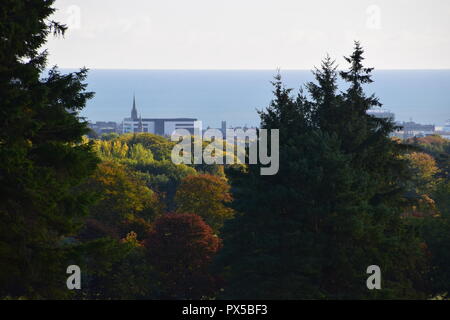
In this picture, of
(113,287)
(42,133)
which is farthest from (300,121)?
(42,133)

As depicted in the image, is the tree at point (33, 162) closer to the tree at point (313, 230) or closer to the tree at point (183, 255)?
the tree at point (313, 230)

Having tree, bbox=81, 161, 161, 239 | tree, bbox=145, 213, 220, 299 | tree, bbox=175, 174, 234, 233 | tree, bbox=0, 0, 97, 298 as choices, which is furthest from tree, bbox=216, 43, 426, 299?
tree, bbox=175, 174, 234, 233

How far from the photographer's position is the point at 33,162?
23672 mm

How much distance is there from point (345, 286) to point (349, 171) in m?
4.87

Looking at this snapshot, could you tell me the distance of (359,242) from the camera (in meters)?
34.8

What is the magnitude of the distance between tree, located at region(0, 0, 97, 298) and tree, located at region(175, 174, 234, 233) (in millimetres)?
40344

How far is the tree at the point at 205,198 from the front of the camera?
66562mm

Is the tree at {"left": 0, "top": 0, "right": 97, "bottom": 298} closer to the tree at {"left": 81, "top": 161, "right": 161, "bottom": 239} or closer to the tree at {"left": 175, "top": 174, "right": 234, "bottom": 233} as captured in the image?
the tree at {"left": 81, "top": 161, "right": 161, "bottom": 239}

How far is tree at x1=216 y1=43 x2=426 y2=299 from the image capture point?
3331 cm

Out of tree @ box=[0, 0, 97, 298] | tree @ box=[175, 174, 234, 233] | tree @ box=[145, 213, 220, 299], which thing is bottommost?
tree @ box=[145, 213, 220, 299]

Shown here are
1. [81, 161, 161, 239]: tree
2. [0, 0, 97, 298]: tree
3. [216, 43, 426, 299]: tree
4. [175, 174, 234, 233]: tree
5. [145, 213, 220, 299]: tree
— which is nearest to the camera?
[0, 0, 97, 298]: tree

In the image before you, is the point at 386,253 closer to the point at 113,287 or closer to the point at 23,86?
the point at 113,287

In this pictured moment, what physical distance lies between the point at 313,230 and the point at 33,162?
14.6 metres

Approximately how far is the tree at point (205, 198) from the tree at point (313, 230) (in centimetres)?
2610
